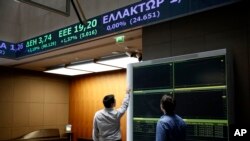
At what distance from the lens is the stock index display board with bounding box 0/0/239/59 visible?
3.16 meters

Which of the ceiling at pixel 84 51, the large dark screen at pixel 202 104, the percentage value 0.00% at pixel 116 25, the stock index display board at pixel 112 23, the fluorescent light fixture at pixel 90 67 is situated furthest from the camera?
the fluorescent light fixture at pixel 90 67

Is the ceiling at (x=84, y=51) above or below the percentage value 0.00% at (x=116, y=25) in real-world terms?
below

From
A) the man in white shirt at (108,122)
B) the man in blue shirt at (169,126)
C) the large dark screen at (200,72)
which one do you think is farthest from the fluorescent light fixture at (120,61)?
the man in blue shirt at (169,126)

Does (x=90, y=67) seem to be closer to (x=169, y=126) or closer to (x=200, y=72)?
(x=200, y=72)

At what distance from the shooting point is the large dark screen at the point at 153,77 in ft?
10.6

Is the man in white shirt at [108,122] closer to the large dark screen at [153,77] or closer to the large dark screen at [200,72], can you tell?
the large dark screen at [153,77]

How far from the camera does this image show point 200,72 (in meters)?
2.92

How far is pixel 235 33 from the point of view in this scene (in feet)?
9.33

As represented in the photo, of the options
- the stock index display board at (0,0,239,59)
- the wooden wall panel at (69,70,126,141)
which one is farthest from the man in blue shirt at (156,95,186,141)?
the wooden wall panel at (69,70,126,141)

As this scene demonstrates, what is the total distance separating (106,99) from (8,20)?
308 cm

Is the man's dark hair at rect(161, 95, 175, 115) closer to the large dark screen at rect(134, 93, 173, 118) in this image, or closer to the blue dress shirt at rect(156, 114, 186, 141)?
the blue dress shirt at rect(156, 114, 186, 141)

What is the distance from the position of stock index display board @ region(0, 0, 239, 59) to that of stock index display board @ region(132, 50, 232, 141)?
0.50m

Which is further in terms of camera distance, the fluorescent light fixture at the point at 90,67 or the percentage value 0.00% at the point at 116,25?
the fluorescent light fixture at the point at 90,67

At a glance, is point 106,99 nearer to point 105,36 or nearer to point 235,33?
point 105,36
